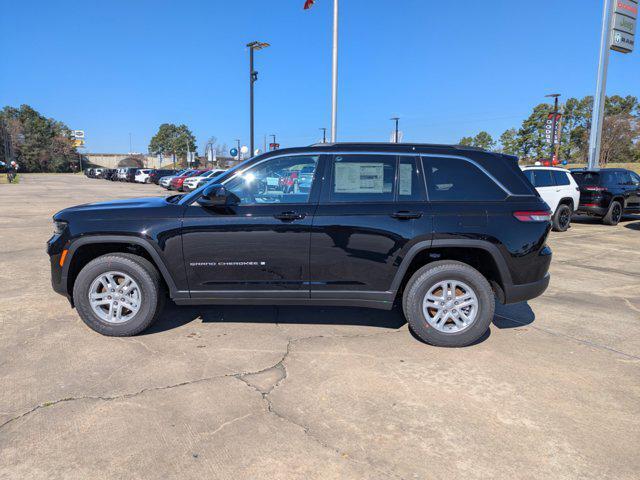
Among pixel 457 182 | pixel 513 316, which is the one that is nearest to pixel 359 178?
pixel 457 182

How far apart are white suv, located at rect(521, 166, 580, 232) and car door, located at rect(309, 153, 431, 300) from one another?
9081 millimetres

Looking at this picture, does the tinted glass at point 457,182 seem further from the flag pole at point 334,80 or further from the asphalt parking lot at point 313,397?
the flag pole at point 334,80

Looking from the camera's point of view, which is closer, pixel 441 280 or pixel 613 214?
pixel 441 280

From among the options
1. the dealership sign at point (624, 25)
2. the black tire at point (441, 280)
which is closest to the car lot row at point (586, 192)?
the black tire at point (441, 280)

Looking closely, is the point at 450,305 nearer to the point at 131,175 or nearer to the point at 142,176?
the point at 142,176

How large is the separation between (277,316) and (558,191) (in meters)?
10.0

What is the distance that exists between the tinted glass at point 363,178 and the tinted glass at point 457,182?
37 cm

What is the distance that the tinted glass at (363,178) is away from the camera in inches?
163

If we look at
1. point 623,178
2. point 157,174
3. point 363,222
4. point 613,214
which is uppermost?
point 157,174

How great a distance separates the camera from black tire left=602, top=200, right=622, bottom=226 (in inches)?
528

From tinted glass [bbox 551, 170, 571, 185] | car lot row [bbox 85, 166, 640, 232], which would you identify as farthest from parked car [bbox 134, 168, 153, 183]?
tinted glass [bbox 551, 170, 571, 185]

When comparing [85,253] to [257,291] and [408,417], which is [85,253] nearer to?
[257,291]

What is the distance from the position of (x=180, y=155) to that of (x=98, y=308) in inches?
4362

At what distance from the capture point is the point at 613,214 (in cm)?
1360
